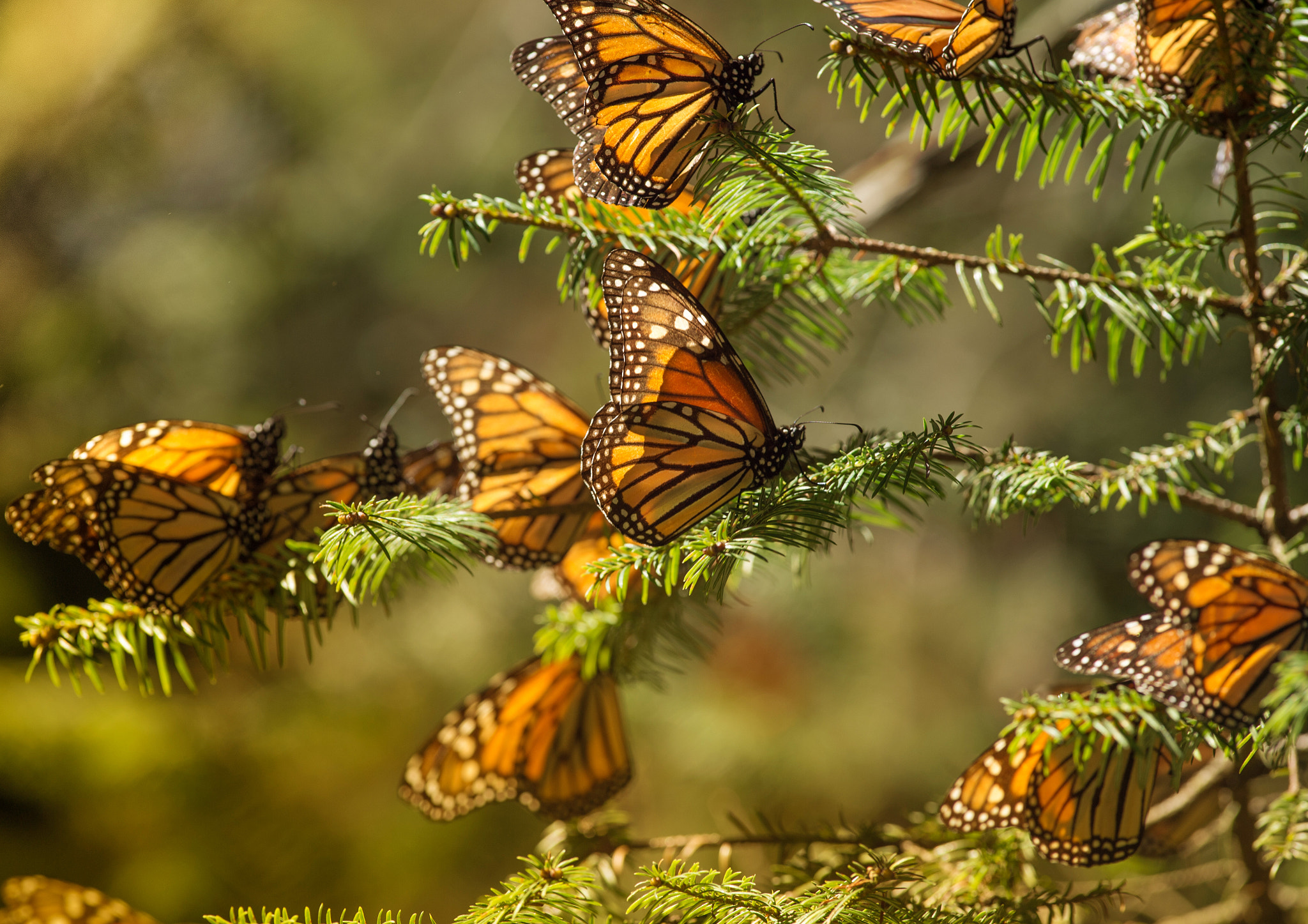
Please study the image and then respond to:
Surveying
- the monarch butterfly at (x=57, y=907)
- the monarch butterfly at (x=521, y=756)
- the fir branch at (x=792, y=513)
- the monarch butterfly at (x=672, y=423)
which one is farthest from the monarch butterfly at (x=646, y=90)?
the monarch butterfly at (x=57, y=907)

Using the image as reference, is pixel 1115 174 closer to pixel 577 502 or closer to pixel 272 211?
pixel 577 502

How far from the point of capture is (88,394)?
993mm

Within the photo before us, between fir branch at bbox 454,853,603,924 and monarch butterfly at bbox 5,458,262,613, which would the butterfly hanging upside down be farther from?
monarch butterfly at bbox 5,458,262,613

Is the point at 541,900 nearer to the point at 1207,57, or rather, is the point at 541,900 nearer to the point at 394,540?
the point at 394,540

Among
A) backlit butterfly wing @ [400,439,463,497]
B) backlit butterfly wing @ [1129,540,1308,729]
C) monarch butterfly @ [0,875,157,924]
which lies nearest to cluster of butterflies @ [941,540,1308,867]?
backlit butterfly wing @ [1129,540,1308,729]

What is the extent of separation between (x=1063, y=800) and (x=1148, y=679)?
109mm

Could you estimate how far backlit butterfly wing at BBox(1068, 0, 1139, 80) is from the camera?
522mm

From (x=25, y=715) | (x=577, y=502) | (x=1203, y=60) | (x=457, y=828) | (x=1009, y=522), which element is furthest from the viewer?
(x=1009, y=522)

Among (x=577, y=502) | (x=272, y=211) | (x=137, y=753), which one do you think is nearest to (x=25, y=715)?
(x=137, y=753)

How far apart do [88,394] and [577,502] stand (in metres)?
0.73

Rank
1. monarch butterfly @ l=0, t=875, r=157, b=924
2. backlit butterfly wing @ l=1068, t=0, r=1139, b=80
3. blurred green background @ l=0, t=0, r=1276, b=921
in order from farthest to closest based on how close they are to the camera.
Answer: blurred green background @ l=0, t=0, r=1276, b=921 → monarch butterfly @ l=0, t=875, r=157, b=924 → backlit butterfly wing @ l=1068, t=0, r=1139, b=80

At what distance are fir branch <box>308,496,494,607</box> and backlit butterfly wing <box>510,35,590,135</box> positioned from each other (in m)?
0.28

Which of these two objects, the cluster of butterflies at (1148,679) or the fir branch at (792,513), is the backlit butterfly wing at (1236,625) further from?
the fir branch at (792,513)

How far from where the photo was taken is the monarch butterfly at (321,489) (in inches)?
23.2
